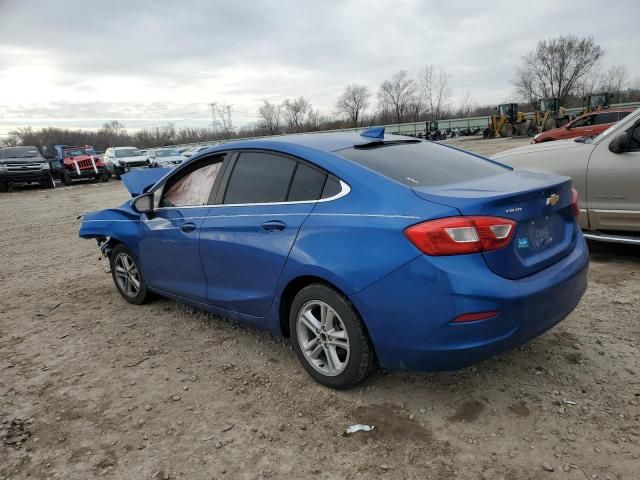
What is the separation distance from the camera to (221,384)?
10.8 feet

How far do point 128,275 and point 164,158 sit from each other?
22564 millimetres

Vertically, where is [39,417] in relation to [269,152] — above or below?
below

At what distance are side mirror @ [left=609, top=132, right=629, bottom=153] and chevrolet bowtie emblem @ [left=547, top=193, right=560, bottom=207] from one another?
283 cm

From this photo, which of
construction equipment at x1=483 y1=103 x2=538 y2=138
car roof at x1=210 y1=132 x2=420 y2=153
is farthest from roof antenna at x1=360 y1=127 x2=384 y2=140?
construction equipment at x1=483 y1=103 x2=538 y2=138

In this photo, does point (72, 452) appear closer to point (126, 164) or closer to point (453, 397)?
point (453, 397)

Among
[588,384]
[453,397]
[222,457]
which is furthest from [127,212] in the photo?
[588,384]

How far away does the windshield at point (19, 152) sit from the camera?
21859 millimetres

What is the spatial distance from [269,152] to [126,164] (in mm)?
24822

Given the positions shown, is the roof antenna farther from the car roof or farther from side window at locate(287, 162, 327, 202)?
side window at locate(287, 162, 327, 202)

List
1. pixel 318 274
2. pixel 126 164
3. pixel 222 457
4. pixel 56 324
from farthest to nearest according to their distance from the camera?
pixel 126 164 → pixel 56 324 → pixel 318 274 → pixel 222 457

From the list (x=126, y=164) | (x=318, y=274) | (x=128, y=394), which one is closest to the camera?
(x=318, y=274)

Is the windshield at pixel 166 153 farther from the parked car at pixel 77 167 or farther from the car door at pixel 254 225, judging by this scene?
the car door at pixel 254 225

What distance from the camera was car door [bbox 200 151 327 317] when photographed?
3102mm

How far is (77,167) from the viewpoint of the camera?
2372 centimetres
